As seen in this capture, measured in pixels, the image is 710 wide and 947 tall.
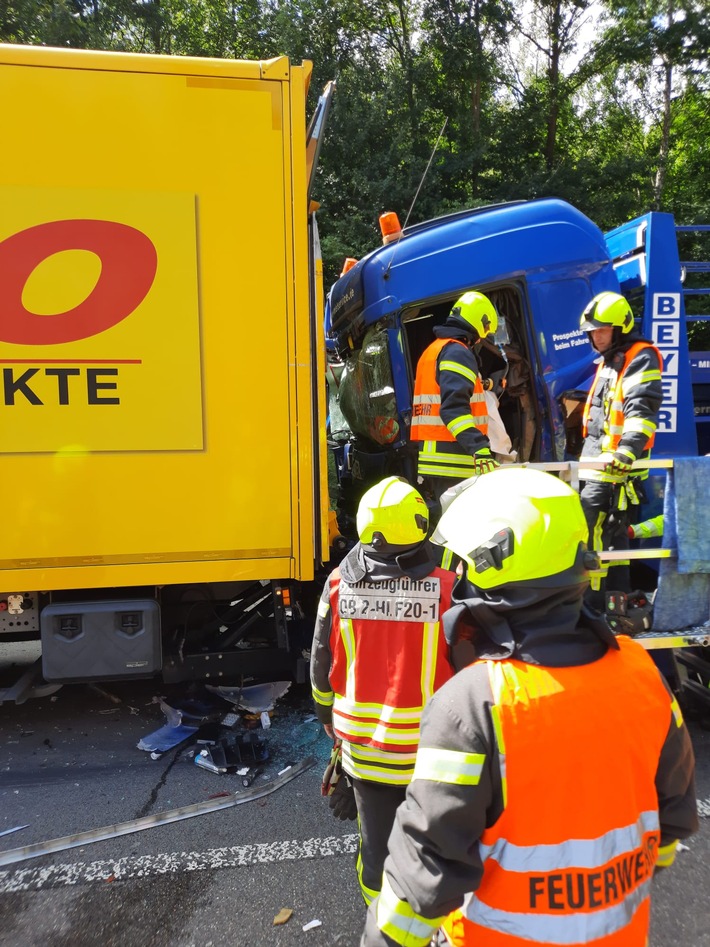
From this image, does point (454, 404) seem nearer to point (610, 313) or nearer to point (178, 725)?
point (610, 313)

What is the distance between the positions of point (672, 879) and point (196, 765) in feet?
7.12

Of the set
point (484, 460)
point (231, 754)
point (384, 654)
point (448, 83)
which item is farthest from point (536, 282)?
point (448, 83)

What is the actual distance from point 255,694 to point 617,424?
8.54 ft

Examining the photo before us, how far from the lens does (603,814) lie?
3.60 ft

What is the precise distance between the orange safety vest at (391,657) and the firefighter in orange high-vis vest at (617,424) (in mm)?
1657

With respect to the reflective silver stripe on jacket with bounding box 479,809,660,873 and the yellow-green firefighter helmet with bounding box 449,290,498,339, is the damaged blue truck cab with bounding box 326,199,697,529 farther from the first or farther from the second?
the reflective silver stripe on jacket with bounding box 479,809,660,873

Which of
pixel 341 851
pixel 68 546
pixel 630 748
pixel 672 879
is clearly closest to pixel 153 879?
pixel 341 851

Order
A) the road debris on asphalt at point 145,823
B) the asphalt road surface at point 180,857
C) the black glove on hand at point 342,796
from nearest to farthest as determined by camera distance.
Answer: the black glove on hand at point 342,796 < the asphalt road surface at point 180,857 < the road debris on asphalt at point 145,823

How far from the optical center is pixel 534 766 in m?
1.07

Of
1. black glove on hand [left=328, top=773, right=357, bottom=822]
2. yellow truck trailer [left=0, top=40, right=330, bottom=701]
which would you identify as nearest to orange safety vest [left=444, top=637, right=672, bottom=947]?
black glove on hand [left=328, top=773, right=357, bottom=822]

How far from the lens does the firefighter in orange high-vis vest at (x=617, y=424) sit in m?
3.28

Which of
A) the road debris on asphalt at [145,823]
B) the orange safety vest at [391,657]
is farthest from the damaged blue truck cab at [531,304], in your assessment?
the orange safety vest at [391,657]

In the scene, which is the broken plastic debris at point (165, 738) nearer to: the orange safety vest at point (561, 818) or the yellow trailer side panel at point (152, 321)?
the yellow trailer side panel at point (152, 321)

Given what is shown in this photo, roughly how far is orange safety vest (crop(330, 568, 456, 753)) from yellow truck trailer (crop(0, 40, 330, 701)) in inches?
52.9
